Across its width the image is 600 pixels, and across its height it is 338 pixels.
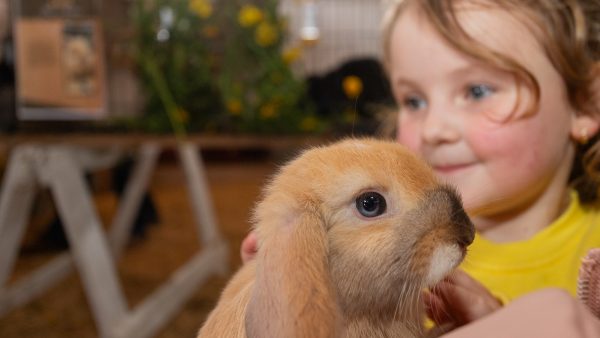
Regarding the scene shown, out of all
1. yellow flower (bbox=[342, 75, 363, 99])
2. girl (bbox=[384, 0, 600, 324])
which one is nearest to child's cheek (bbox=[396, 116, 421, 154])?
girl (bbox=[384, 0, 600, 324])

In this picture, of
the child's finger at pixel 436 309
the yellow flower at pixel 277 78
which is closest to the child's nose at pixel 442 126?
the child's finger at pixel 436 309

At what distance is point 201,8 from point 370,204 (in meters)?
1.61

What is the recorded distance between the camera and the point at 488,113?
91 cm

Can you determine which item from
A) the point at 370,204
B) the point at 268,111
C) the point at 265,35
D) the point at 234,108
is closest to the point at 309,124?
the point at 268,111

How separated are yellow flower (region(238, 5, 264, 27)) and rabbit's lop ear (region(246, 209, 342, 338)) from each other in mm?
1700

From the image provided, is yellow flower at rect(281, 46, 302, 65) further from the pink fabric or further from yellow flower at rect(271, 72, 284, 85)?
the pink fabric

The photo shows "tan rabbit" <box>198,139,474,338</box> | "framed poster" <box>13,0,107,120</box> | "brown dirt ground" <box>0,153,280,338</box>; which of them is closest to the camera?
"tan rabbit" <box>198,139,474,338</box>

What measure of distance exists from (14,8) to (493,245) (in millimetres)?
1286

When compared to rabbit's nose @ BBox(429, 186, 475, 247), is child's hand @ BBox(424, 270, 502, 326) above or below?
below

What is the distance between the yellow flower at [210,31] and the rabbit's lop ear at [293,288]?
5.39 ft

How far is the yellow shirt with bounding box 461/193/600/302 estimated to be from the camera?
945 mm

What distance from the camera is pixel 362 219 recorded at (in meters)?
0.57

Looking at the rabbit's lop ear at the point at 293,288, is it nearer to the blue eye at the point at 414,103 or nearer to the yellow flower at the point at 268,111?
the blue eye at the point at 414,103

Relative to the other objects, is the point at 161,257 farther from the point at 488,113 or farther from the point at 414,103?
the point at 488,113
